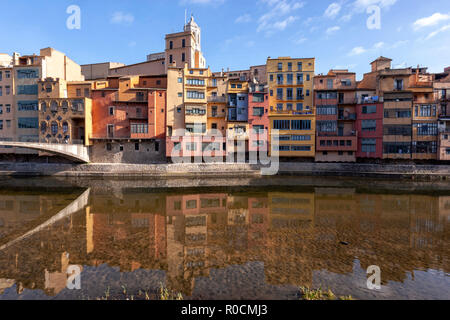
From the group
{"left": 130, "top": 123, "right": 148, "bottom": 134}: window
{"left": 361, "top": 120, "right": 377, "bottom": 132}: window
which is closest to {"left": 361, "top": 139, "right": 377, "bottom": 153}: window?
{"left": 361, "top": 120, "right": 377, "bottom": 132}: window

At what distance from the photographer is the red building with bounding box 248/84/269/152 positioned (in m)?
41.8

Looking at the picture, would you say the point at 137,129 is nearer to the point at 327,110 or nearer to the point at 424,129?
the point at 327,110

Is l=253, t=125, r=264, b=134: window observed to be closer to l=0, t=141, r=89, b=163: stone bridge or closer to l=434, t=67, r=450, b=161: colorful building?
l=434, t=67, r=450, b=161: colorful building

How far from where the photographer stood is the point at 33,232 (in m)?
14.6

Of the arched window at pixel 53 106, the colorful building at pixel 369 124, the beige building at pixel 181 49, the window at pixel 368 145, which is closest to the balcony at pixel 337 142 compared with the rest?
the window at pixel 368 145

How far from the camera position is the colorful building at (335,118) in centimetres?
4159

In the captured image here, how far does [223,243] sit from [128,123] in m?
35.9

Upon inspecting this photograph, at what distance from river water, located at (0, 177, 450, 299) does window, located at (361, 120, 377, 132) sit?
708 inches

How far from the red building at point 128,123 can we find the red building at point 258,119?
52.2 ft

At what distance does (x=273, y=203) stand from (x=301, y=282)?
13.4 meters

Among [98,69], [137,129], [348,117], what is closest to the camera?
[137,129]

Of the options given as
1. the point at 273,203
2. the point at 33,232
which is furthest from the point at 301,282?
the point at 33,232

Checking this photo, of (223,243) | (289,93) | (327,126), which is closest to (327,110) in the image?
(327,126)

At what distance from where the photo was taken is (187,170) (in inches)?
1485
